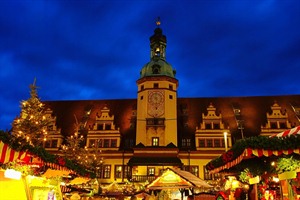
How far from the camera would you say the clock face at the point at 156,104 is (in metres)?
37.5

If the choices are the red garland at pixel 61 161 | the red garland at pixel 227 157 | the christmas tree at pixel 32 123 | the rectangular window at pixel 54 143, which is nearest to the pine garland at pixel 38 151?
the red garland at pixel 61 161

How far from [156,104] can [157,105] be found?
18 centimetres

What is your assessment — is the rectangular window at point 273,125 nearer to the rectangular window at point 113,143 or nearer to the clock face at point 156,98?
the clock face at point 156,98

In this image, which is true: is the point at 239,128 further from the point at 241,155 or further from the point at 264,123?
the point at 241,155

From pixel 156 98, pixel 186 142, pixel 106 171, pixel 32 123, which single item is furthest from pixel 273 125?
pixel 32 123

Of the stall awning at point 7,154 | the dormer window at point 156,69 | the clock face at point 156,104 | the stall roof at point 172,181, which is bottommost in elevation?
the stall roof at point 172,181

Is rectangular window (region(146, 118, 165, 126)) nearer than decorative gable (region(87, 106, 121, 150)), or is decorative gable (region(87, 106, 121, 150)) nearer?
rectangular window (region(146, 118, 165, 126))

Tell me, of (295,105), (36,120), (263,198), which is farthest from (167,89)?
(263,198)

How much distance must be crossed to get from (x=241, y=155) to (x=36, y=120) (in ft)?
43.8

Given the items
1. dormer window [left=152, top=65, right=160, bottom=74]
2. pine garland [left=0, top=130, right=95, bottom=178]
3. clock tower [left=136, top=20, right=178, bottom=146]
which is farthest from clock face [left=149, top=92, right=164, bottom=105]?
pine garland [left=0, top=130, right=95, bottom=178]

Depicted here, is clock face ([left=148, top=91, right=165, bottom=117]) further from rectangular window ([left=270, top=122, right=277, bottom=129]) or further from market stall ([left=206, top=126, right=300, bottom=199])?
market stall ([left=206, top=126, right=300, bottom=199])

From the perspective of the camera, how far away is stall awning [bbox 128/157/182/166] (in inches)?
1314

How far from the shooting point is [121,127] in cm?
4006

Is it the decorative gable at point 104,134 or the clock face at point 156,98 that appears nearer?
the decorative gable at point 104,134
